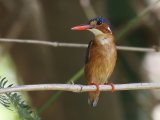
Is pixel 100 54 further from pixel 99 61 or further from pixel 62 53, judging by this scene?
pixel 62 53

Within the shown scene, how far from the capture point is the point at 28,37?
423cm

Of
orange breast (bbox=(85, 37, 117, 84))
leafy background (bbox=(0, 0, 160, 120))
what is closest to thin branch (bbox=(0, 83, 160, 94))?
orange breast (bbox=(85, 37, 117, 84))

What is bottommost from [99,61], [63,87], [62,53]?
[63,87]

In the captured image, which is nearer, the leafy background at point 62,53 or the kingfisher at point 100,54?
the kingfisher at point 100,54

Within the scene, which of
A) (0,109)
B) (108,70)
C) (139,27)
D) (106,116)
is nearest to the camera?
(108,70)

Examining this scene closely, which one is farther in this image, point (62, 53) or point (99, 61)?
point (62, 53)

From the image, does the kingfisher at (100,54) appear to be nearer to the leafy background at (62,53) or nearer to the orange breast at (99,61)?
the orange breast at (99,61)

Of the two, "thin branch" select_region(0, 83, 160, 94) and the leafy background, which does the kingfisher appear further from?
the leafy background

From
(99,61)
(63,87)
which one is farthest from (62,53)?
(63,87)

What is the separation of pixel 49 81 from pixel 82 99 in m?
0.35

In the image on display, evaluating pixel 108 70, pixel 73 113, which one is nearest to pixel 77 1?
pixel 73 113

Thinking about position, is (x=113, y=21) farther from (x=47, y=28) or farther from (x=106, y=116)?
(x=106, y=116)

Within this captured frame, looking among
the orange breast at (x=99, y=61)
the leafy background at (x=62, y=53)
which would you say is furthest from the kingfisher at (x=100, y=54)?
the leafy background at (x=62, y=53)

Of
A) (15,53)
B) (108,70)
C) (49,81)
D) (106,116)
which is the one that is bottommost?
(108,70)
